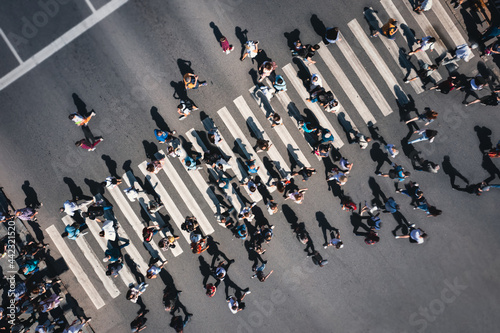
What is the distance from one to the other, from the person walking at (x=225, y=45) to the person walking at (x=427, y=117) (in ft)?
30.2

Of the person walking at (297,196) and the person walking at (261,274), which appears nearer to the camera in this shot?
the person walking at (297,196)

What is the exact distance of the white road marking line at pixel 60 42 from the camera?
11.6 m

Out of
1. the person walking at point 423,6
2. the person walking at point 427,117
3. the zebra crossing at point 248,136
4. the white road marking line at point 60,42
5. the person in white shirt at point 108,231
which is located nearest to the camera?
the person walking at point 427,117

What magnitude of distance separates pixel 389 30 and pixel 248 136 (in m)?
8.02

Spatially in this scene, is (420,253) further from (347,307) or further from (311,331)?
(311,331)

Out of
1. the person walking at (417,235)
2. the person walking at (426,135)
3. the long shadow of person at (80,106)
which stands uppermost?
the long shadow of person at (80,106)

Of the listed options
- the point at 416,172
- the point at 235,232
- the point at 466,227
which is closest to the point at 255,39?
the point at 235,232

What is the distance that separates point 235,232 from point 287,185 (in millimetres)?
3429

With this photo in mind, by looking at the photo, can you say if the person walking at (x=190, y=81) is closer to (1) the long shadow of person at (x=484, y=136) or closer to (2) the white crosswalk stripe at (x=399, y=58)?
(2) the white crosswalk stripe at (x=399, y=58)

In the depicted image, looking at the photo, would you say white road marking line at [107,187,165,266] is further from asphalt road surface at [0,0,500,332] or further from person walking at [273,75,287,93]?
person walking at [273,75,287,93]

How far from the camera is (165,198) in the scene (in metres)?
11.9

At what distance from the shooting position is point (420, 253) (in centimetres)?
1209

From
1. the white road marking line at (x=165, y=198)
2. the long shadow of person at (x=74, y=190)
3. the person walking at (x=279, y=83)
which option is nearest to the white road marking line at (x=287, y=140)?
the person walking at (x=279, y=83)

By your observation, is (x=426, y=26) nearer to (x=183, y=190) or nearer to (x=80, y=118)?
(x=183, y=190)
